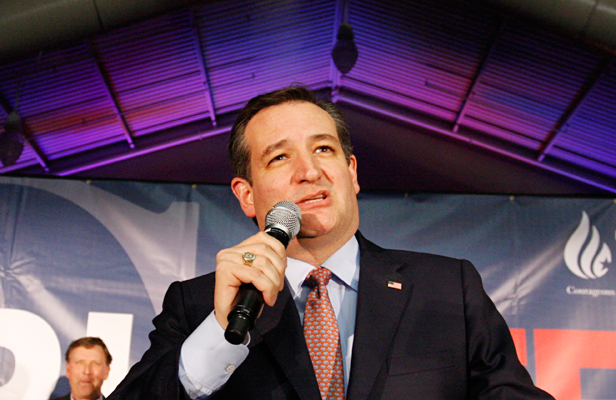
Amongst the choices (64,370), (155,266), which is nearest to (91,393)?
(64,370)

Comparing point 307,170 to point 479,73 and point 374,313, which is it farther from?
point 479,73

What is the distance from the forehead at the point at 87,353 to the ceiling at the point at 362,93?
1.50 m

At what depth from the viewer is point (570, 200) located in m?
3.80

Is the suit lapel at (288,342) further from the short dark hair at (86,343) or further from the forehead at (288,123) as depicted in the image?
the short dark hair at (86,343)

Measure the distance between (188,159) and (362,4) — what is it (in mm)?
2035

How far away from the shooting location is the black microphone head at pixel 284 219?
3.62 feet

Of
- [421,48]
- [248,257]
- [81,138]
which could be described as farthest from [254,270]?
[81,138]

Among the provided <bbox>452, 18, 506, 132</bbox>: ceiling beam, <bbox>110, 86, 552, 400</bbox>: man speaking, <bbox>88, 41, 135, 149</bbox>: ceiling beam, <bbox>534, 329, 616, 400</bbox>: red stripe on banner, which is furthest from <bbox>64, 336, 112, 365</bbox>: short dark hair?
<bbox>452, 18, 506, 132</bbox>: ceiling beam

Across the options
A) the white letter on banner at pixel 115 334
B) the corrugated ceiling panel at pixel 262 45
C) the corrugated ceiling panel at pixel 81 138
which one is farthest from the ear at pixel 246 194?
the corrugated ceiling panel at pixel 81 138

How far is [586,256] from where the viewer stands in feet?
11.9

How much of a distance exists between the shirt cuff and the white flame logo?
125 inches

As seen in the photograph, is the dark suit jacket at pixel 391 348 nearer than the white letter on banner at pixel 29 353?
Yes

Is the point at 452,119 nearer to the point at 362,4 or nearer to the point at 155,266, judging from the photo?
the point at 362,4

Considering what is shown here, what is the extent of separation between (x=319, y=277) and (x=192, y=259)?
2473mm
